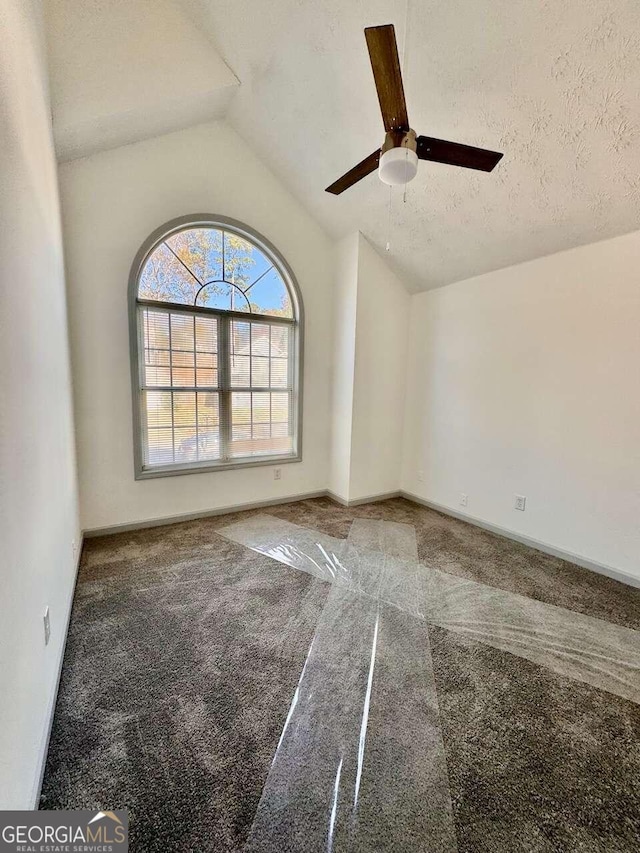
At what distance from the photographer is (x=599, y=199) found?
7.77 ft

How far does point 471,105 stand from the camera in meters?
2.18

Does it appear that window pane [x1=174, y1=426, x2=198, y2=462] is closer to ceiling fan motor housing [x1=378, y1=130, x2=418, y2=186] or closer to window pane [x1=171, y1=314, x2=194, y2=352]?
window pane [x1=171, y1=314, x2=194, y2=352]

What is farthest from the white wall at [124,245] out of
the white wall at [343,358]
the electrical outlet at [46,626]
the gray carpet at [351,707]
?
the electrical outlet at [46,626]

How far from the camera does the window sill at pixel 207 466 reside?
3.34 meters

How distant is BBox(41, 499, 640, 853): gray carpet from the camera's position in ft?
3.75

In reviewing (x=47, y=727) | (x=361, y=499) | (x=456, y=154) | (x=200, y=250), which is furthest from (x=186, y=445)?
(x=456, y=154)

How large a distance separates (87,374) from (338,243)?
2954 mm

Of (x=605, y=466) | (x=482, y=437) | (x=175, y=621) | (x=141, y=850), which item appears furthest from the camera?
(x=482, y=437)

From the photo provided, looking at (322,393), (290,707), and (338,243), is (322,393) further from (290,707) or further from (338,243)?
(290,707)

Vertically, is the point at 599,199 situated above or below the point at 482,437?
above

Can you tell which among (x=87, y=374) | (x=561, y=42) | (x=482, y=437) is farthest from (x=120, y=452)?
(x=561, y=42)

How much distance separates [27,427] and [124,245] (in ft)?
7.98

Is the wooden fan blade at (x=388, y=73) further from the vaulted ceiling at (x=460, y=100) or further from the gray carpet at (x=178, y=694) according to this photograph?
the gray carpet at (x=178, y=694)

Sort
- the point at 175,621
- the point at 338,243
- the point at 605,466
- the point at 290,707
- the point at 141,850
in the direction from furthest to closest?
the point at 338,243 < the point at 605,466 < the point at 175,621 < the point at 290,707 < the point at 141,850
